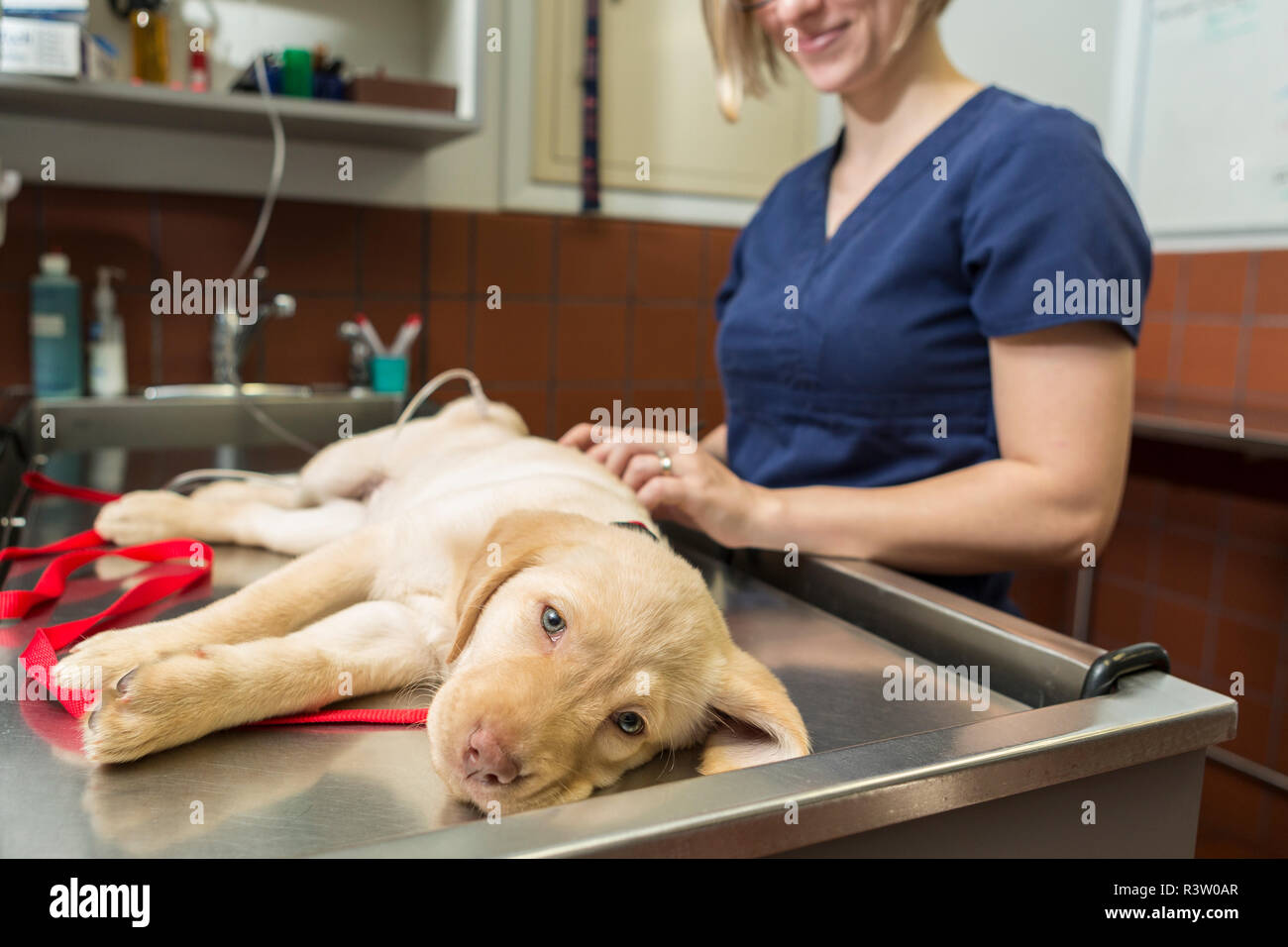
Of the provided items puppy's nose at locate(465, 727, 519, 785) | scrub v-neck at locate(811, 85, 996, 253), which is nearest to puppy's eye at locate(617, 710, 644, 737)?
puppy's nose at locate(465, 727, 519, 785)

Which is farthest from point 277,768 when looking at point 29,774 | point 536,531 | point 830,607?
point 830,607

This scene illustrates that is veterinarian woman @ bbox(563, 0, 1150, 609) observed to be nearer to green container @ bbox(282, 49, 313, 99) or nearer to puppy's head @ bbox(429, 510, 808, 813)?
puppy's head @ bbox(429, 510, 808, 813)

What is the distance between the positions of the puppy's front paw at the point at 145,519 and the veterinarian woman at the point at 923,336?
502mm

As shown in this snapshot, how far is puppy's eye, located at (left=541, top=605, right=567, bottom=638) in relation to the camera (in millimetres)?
728

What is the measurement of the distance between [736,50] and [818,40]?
27 cm

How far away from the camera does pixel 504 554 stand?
795 mm

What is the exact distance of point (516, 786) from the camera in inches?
24.3

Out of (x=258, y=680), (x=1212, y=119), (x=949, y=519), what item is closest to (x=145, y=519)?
(x=258, y=680)

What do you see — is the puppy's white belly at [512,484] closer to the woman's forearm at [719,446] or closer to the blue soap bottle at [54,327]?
the woman's forearm at [719,446]

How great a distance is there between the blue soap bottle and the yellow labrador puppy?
4.78 ft

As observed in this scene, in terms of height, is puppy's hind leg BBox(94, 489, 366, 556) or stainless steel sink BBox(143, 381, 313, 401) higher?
stainless steel sink BBox(143, 381, 313, 401)

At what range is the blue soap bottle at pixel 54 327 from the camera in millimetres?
2023

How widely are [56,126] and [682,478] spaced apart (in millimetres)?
1844
